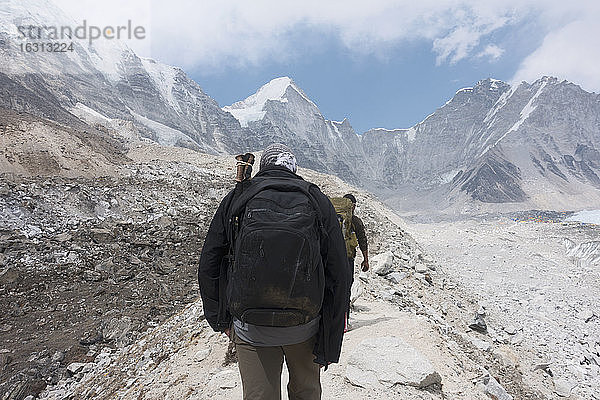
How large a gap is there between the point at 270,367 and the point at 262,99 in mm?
150677

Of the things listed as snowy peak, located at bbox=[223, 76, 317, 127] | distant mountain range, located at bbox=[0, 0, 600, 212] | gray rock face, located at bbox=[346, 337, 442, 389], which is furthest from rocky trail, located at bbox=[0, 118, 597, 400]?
snowy peak, located at bbox=[223, 76, 317, 127]

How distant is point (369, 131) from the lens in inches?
7052

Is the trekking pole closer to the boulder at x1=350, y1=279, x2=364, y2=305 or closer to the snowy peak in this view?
the boulder at x1=350, y1=279, x2=364, y2=305

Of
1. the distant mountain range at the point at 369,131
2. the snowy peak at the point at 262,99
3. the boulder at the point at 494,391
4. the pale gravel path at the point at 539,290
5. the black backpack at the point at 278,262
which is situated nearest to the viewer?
the black backpack at the point at 278,262

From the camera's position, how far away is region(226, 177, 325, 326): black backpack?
6.39 ft

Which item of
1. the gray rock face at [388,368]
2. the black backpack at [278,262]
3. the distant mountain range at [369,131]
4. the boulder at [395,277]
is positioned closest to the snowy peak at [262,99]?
the distant mountain range at [369,131]

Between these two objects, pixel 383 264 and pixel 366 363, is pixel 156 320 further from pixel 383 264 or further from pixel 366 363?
pixel 383 264

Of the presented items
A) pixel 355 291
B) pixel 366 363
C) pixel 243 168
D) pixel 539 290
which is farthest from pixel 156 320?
pixel 539 290

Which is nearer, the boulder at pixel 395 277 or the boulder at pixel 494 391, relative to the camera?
the boulder at pixel 494 391

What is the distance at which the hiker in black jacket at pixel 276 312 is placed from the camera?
2.04 metres

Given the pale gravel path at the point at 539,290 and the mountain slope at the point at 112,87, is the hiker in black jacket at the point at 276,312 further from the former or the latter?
the mountain slope at the point at 112,87

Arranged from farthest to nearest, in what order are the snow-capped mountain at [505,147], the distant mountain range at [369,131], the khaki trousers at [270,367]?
the snow-capped mountain at [505,147] < the distant mountain range at [369,131] < the khaki trousers at [270,367]

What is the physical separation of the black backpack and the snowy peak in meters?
131

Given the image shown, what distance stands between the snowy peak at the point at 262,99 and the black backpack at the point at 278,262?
131 metres
